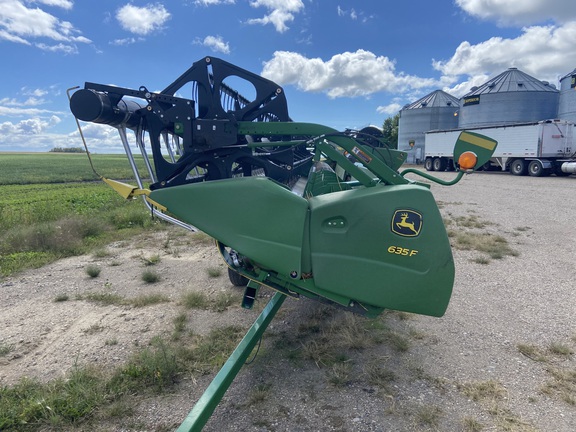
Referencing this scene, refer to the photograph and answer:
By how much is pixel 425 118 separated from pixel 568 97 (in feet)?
36.9

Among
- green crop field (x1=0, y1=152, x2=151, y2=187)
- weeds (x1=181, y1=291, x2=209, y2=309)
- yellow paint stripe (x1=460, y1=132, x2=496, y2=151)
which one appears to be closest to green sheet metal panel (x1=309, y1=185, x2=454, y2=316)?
yellow paint stripe (x1=460, y1=132, x2=496, y2=151)

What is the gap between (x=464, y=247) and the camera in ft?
23.3

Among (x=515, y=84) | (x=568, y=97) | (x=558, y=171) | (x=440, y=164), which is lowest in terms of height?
(x=558, y=171)

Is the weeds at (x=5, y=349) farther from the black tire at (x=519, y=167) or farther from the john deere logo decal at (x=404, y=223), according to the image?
the black tire at (x=519, y=167)

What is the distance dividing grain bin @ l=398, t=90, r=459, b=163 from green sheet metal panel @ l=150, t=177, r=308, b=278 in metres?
35.9

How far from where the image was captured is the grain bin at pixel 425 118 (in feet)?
118

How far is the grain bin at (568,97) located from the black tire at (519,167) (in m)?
8.83

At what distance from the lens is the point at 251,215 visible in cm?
263

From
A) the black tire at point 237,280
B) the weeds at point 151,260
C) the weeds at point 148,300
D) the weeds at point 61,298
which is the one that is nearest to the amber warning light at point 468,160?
the black tire at point 237,280

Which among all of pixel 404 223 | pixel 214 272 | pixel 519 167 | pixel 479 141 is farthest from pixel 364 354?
pixel 519 167

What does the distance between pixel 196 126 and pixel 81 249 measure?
521cm

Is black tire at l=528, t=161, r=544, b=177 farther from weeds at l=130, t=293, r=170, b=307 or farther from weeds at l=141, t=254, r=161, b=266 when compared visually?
weeds at l=130, t=293, r=170, b=307

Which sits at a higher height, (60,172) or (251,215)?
(251,215)

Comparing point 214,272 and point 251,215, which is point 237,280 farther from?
point 251,215
